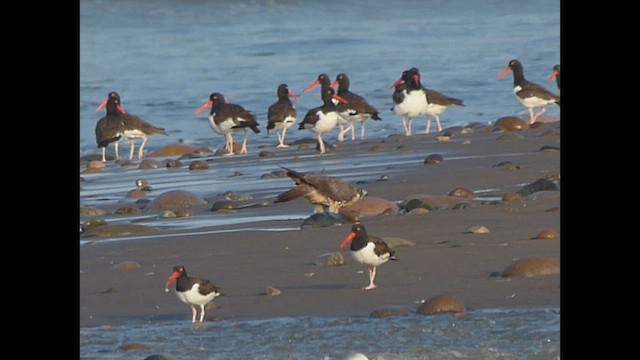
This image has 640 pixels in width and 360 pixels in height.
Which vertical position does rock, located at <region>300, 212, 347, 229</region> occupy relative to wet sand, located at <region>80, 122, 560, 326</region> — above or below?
above

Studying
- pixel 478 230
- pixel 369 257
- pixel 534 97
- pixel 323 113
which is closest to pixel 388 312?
pixel 369 257

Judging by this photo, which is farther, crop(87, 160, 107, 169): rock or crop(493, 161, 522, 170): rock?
crop(87, 160, 107, 169): rock

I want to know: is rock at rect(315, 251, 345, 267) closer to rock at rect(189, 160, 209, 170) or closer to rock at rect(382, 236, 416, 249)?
rock at rect(382, 236, 416, 249)

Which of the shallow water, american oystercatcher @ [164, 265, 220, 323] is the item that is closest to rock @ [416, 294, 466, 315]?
the shallow water

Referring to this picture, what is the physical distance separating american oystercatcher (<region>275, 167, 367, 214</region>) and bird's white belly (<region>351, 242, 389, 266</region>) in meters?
1.74

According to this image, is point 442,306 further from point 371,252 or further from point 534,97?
point 534,97

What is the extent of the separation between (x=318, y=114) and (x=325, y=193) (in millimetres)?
4648

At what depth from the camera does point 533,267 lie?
20.5 ft

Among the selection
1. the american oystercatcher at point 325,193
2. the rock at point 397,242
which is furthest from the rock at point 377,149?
the rock at point 397,242

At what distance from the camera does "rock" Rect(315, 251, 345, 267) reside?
696 cm

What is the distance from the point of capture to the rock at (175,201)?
944 cm
